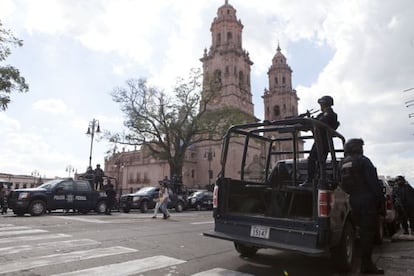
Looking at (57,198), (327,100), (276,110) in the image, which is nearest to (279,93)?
(276,110)

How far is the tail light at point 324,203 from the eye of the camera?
4.97 metres

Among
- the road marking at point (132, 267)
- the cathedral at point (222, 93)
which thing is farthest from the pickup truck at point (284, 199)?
the cathedral at point (222, 93)

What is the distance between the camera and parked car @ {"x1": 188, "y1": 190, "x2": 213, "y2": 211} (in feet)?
90.3

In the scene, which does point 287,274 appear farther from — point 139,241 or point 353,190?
point 139,241

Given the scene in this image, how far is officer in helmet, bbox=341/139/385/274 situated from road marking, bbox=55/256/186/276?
115 inches

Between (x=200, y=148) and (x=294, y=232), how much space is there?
7963cm

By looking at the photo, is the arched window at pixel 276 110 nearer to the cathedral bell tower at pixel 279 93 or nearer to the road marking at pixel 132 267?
the cathedral bell tower at pixel 279 93

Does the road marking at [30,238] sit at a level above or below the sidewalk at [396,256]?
above

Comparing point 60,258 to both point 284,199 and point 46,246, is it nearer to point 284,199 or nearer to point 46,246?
point 46,246

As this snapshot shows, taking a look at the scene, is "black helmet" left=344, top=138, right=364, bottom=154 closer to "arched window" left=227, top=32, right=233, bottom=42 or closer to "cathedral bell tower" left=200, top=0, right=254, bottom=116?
"cathedral bell tower" left=200, top=0, right=254, bottom=116

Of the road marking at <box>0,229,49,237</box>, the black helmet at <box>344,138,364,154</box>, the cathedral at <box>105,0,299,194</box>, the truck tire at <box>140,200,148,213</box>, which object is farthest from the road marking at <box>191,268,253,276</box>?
the cathedral at <box>105,0,299,194</box>

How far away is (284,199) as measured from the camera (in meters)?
6.35

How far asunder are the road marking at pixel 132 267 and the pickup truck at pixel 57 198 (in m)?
11.5

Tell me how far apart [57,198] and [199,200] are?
13066 millimetres
